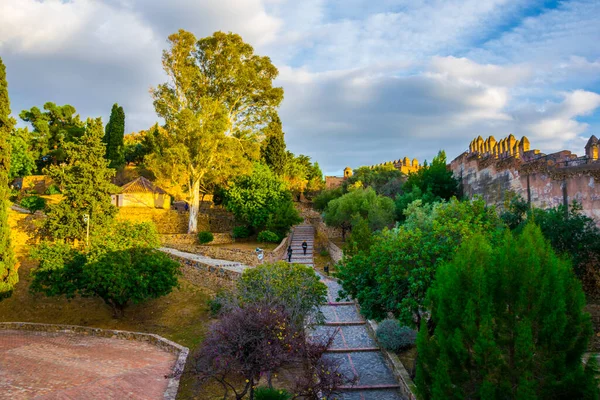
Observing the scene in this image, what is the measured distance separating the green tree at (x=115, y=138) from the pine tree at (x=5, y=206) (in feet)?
85.4

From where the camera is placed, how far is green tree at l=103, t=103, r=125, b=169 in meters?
46.8

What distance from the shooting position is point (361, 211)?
32719 millimetres

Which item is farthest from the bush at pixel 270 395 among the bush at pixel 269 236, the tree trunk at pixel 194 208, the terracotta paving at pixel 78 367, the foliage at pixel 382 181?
the foliage at pixel 382 181

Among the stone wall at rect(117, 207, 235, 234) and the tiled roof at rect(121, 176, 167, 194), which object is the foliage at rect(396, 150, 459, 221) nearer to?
the stone wall at rect(117, 207, 235, 234)

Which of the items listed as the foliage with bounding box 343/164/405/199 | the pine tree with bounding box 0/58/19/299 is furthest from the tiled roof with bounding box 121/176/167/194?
the foliage with bounding box 343/164/405/199

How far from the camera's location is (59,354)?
15.6 meters

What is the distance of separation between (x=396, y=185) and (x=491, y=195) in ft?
58.6

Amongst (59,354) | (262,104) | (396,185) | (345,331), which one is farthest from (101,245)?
(396,185)

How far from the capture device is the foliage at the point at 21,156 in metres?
40.3

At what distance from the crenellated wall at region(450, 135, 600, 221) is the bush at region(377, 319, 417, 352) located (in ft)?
25.6

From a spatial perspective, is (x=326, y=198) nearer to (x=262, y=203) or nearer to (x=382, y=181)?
(x=382, y=181)

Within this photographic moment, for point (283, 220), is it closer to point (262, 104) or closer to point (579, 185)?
point (262, 104)

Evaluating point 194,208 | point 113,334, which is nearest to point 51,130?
point 194,208

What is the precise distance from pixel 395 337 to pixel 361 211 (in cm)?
1775
